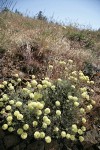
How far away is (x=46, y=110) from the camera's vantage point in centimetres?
457

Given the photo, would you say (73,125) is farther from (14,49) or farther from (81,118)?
(14,49)

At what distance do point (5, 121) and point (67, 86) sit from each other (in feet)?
4.20

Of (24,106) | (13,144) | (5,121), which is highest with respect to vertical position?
(24,106)

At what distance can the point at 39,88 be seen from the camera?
5.04 m

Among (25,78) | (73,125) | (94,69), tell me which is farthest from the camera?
(94,69)

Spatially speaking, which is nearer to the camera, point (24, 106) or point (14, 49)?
point (24, 106)

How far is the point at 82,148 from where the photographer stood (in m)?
5.04

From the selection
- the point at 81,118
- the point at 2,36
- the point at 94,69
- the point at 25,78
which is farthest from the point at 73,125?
the point at 2,36

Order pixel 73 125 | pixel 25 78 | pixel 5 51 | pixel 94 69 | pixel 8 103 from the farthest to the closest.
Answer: pixel 94 69
pixel 5 51
pixel 25 78
pixel 8 103
pixel 73 125

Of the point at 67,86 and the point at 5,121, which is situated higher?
the point at 67,86

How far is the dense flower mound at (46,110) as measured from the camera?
14.9 ft

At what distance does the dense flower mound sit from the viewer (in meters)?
4.54

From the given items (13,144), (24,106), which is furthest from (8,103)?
(13,144)

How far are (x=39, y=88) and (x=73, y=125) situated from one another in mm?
875
